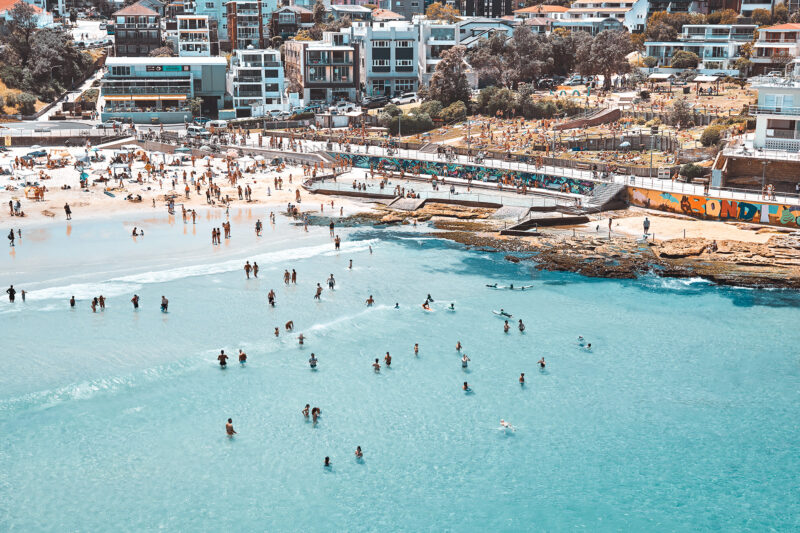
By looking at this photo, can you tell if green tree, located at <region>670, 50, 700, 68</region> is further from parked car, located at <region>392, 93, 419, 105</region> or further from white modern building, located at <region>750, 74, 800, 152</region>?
white modern building, located at <region>750, 74, 800, 152</region>

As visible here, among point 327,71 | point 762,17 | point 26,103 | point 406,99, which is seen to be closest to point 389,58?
point 327,71

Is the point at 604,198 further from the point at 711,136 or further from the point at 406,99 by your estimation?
the point at 406,99

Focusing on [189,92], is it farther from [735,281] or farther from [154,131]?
[735,281]

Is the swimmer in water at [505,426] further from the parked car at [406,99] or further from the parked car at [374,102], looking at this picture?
the parked car at [374,102]

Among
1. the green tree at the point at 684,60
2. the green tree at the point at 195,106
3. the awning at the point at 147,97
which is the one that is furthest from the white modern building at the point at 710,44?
the awning at the point at 147,97

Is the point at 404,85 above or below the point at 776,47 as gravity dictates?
below

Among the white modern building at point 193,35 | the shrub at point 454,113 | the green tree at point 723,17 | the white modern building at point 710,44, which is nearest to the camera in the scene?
the shrub at point 454,113
